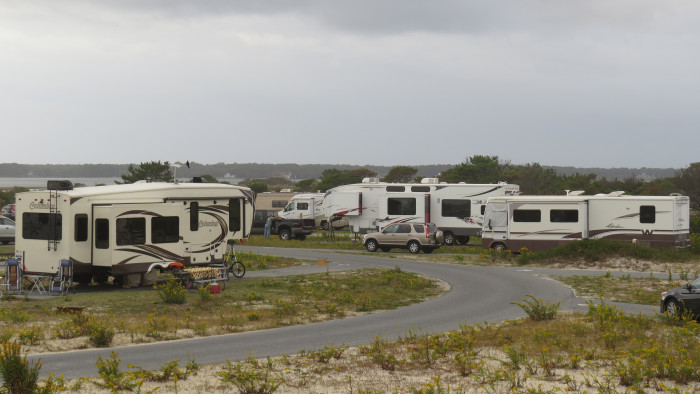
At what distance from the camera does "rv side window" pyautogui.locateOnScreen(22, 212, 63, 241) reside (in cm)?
2294

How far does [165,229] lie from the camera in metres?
24.1

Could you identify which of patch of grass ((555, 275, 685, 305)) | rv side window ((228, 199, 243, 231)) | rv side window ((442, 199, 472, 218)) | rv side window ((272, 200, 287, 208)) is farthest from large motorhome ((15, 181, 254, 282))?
rv side window ((272, 200, 287, 208))

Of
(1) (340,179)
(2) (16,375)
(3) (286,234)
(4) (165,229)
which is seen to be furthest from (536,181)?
(2) (16,375)

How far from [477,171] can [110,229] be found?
101 metres

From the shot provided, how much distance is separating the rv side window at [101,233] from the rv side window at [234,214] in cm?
448

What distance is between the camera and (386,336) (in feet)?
52.4

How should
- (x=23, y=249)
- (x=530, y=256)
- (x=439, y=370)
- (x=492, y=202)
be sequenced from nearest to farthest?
(x=439, y=370), (x=23, y=249), (x=530, y=256), (x=492, y=202)

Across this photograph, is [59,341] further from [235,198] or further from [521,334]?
[235,198]

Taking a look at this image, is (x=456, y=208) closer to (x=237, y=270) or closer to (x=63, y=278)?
(x=237, y=270)

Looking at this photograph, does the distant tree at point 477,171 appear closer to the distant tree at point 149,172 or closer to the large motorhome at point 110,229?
the distant tree at point 149,172

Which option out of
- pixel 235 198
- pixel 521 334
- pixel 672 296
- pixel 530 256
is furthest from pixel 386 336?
pixel 530 256

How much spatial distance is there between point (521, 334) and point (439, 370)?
3.73 metres

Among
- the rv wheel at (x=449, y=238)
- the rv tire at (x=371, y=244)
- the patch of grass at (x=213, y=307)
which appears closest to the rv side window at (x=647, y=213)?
the rv wheel at (x=449, y=238)

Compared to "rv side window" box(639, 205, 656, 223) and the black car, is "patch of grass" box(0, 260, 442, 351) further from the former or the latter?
"rv side window" box(639, 205, 656, 223)
